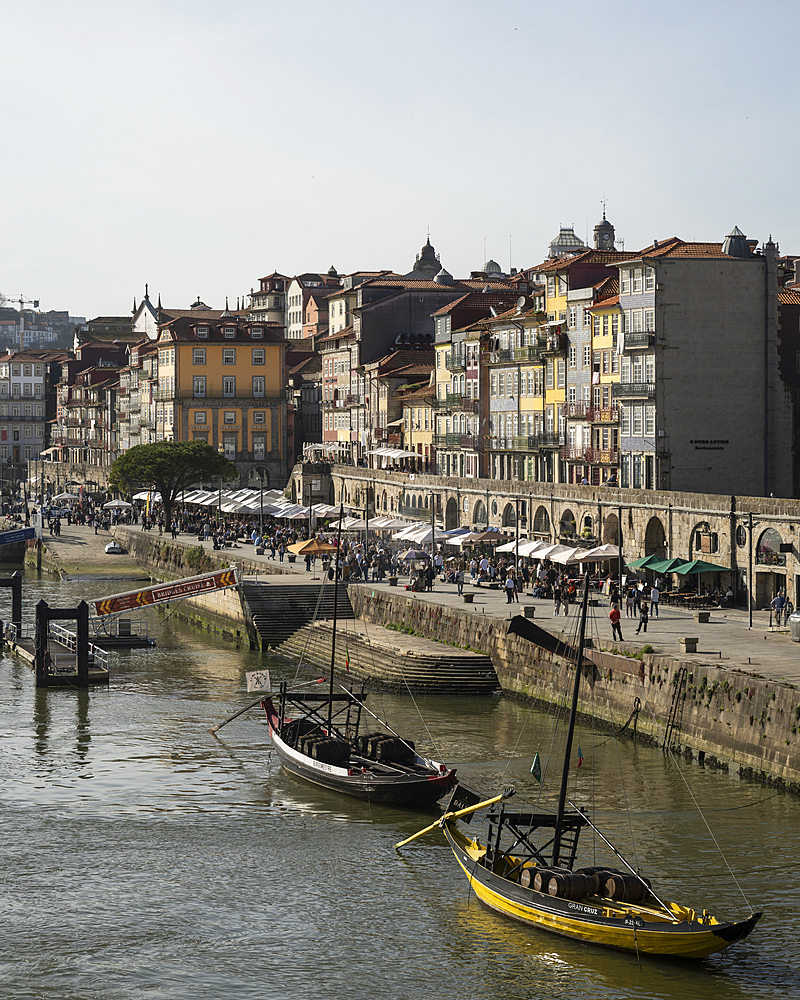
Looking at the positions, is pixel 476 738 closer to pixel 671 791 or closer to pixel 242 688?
pixel 671 791

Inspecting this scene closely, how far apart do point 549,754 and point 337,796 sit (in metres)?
7.90

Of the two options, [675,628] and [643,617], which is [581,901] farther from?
[675,628]

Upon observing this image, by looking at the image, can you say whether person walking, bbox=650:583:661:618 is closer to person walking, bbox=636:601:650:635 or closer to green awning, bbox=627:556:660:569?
green awning, bbox=627:556:660:569

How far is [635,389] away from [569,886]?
180 feet

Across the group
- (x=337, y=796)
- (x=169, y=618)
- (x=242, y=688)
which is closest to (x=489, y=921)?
(x=337, y=796)

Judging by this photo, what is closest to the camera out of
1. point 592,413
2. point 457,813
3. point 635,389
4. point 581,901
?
point 581,901

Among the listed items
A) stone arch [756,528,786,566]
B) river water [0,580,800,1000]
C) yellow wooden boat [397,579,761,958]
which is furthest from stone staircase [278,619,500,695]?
yellow wooden boat [397,579,761,958]

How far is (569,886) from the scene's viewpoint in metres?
32.9

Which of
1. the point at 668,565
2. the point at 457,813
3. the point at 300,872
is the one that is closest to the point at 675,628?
the point at 668,565

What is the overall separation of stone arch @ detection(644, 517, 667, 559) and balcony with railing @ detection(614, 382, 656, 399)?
1101 cm

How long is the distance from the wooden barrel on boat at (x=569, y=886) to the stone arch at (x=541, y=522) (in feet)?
180

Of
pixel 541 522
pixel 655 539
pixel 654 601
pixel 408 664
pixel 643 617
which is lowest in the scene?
pixel 408 664

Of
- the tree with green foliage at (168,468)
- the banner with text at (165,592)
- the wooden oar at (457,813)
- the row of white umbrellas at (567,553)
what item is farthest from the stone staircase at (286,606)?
the tree with green foliage at (168,468)

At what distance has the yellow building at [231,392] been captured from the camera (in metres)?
152
